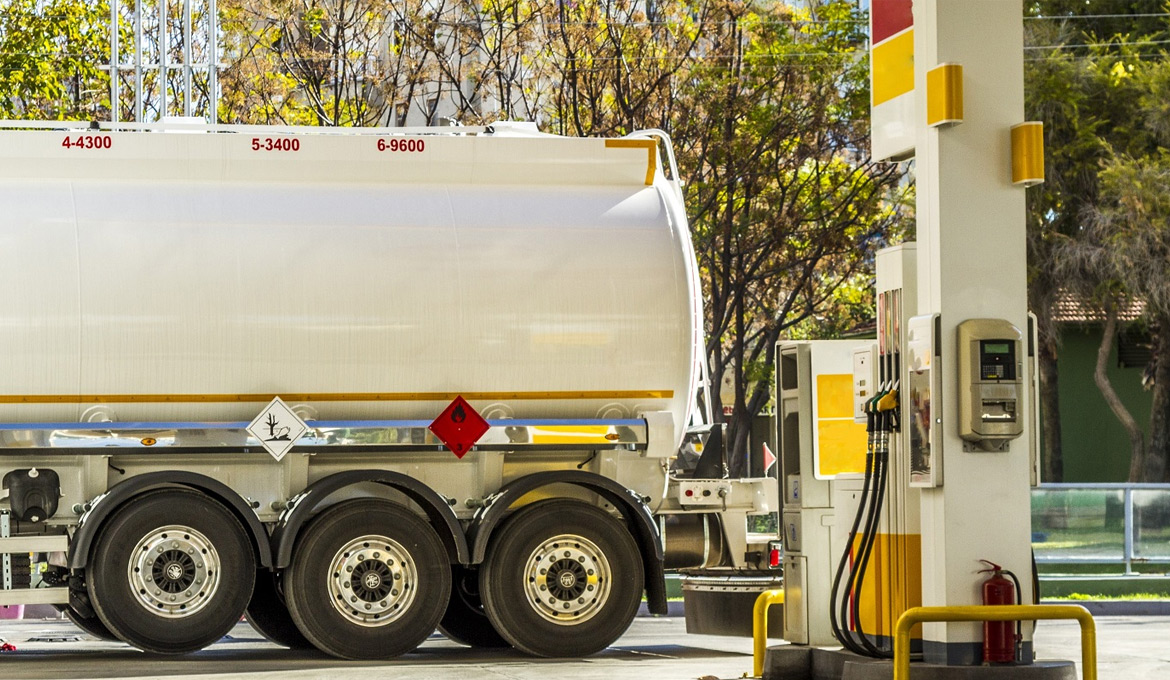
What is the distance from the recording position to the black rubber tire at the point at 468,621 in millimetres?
12922

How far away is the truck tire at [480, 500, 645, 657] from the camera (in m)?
12.2

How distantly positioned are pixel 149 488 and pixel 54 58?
1411 cm

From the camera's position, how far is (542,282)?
493 inches

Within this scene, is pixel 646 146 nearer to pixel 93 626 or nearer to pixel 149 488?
pixel 149 488

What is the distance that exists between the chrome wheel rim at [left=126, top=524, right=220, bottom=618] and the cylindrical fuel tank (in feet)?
2.78

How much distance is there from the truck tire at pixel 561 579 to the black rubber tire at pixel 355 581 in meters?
0.40

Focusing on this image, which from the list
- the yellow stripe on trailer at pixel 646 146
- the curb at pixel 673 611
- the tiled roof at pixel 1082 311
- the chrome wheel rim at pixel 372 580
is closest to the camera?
the chrome wheel rim at pixel 372 580

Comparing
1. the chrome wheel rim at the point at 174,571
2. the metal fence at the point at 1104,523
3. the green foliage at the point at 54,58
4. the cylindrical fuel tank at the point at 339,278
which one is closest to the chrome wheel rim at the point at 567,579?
the cylindrical fuel tank at the point at 339,278

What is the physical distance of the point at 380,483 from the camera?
1227 centimetres

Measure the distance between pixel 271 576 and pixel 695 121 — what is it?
13973 mm

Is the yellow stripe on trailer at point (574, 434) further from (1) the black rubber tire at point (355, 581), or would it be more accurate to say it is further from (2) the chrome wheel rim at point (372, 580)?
(2) the chrome wheel rim at point (372, 580)

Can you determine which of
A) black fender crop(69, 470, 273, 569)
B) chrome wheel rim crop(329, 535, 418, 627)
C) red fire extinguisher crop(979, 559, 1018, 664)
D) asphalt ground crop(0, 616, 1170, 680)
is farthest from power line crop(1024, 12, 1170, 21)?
red fire extinguisher crop(979, 559, 1018, 664)

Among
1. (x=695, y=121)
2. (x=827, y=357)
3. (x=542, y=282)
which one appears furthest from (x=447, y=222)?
(x=695, y=121)

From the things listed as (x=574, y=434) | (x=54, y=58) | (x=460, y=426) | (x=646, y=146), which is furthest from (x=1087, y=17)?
(x=460, y=426)
